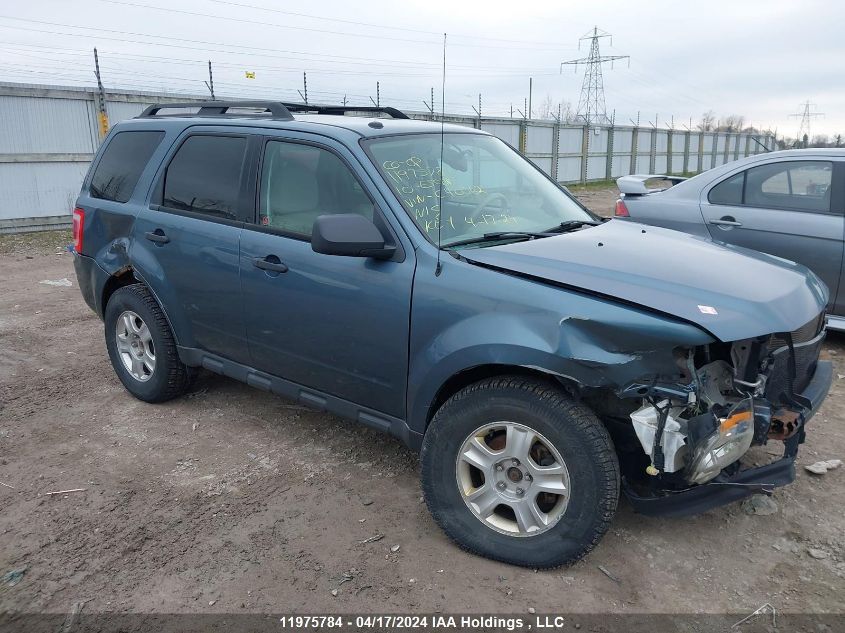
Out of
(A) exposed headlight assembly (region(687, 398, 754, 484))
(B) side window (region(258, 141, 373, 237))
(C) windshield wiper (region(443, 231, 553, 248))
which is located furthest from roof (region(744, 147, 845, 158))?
(B) side window (region(258, 141, 373, 237))

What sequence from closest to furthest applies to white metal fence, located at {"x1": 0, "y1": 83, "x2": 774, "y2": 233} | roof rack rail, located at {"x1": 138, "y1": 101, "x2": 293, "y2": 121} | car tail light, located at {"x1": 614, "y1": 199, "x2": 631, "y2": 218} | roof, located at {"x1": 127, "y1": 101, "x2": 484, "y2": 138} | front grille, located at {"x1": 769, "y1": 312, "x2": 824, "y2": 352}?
1. front grille, located at {"x1": 769, "y1": 312, "x2": 824, "y2": 352}
2. roof, located at {"x1": 127, "y1": 101, "x2": 484, "y2": 138}
3. roof rack rail, located at {"x1": 138, "y1": 101, "x2": 293, "y2": 121}
4. car tail light, located at {"x1": 614, "y1": 199, "x2": 631, "y2": 218}
5. white metal fence, located at {"x1": 0, "y1": 83, "x2": 774, "y2": 233}

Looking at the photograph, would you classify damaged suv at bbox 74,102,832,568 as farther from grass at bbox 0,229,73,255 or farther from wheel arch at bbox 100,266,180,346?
grass at bbox 0,229,73,255

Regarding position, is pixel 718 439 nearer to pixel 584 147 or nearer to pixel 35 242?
pixel 35 242

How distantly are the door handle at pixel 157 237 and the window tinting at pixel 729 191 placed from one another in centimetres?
449

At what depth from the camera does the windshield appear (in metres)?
3.37

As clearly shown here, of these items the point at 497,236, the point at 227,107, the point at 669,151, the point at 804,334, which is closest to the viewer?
the point at 804,334

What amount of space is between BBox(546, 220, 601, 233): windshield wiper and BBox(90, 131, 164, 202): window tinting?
268 cm

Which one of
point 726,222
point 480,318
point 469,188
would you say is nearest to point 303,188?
point 469,188

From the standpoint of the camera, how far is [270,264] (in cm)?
365

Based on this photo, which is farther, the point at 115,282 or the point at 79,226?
the point at 79,226

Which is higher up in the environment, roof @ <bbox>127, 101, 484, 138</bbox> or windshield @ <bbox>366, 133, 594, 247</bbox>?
roof @ <bbox>127, 101, 484, 138</bbox>

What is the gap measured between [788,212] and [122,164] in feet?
16.8

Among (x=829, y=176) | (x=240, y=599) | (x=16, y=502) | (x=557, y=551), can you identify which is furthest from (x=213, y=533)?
(x=829, y=176)

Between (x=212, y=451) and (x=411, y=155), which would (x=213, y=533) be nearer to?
(x=212, y=451)
